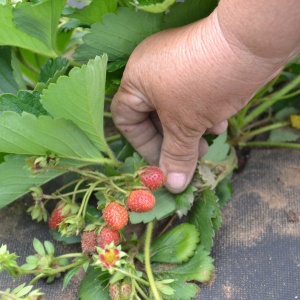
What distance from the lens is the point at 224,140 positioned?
1.16 metres

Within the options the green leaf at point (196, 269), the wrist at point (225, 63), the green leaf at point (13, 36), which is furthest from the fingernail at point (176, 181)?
the green leaf at point (13, 36)

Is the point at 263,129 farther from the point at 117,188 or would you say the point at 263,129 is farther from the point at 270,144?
the point at 117,188

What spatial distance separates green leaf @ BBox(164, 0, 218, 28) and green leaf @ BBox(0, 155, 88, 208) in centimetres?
30

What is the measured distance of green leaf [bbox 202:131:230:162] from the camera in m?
1.13

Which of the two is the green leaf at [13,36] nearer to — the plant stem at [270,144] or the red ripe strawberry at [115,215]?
the red ripe strawberry at [115,215]

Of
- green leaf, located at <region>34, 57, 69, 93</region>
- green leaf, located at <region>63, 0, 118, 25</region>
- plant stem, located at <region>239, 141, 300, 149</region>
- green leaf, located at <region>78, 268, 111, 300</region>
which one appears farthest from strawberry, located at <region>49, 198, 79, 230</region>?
plant stem, located at <region>239, 141, 300, 149</region>

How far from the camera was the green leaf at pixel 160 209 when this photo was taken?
993mm

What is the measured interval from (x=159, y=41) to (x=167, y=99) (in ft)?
0.36

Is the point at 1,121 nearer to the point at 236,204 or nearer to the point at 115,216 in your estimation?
the point at 115,216

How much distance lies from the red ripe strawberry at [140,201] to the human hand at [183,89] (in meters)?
0.12

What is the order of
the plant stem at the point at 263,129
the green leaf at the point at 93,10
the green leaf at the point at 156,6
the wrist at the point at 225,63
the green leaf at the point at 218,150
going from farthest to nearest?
1. the plant stem at the point at 263,129
2. the green leaf at the point at 218,150
3. the green leaf at the point at 93,10
4. the green leaf at the point at 156,6
5. the wrist at the point at 225,63

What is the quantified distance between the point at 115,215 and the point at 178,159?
18 centimetres

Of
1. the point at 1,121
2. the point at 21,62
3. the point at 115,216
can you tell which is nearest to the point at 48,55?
the point at 21,62

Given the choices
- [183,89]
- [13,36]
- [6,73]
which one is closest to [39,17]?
[13,36]
